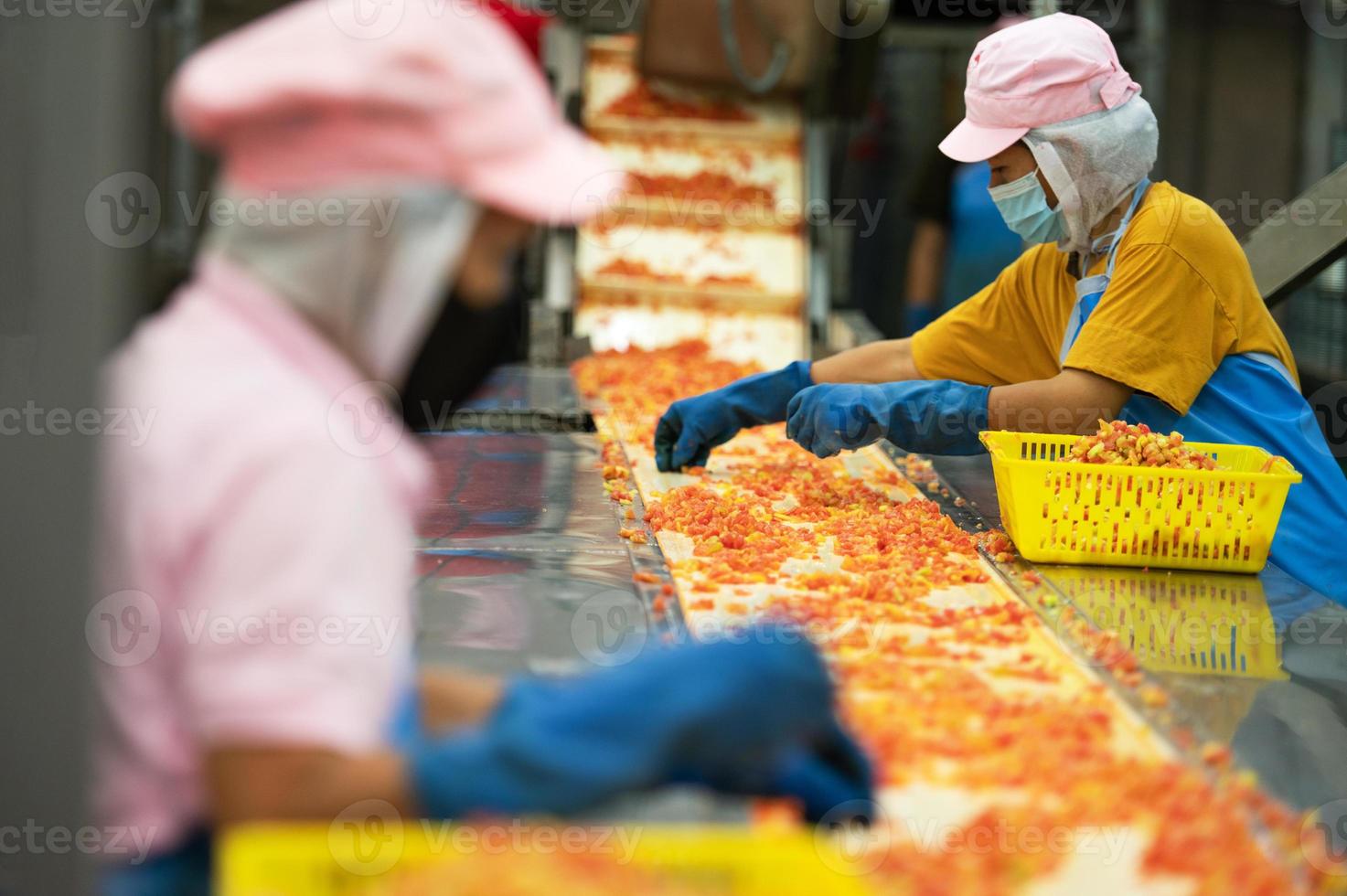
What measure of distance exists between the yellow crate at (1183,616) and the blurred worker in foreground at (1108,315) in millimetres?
368

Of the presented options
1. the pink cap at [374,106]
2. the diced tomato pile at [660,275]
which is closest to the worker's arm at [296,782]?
the pink cap at [374,106]

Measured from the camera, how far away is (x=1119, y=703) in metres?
2.12

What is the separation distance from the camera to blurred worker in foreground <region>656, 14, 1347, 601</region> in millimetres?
2992

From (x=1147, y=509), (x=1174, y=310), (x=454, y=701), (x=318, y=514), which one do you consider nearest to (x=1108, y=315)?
(x=1174, y=310)

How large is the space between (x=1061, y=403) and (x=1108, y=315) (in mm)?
214

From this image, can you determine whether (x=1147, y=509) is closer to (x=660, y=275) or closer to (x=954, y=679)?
(x=954, y=679)

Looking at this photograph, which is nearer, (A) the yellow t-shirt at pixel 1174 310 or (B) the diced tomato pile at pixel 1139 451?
(B) the diced tomato pile at pixel 1139 451

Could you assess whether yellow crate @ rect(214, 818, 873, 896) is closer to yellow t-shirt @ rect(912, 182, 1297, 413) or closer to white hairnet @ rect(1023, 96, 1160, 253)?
Result: yellow t-shirt @ rect(912, 182, 1297, 413)

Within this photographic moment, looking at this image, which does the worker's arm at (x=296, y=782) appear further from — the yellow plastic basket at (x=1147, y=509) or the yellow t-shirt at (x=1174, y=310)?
the yellow t-shirt at (x=1174, y=310)

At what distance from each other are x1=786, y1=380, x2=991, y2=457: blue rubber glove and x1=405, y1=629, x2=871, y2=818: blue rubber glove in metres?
1.85

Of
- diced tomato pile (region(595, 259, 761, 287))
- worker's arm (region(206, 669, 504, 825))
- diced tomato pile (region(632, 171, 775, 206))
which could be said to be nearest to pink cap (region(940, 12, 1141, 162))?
worker's arm (region(206, 669, 504, 825))

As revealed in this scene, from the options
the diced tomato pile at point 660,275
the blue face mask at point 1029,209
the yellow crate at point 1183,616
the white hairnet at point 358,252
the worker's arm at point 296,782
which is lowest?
the yellow crate at point 1183,616

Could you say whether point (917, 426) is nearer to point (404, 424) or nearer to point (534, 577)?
point (534, 577)

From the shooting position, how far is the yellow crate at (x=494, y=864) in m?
1.27
